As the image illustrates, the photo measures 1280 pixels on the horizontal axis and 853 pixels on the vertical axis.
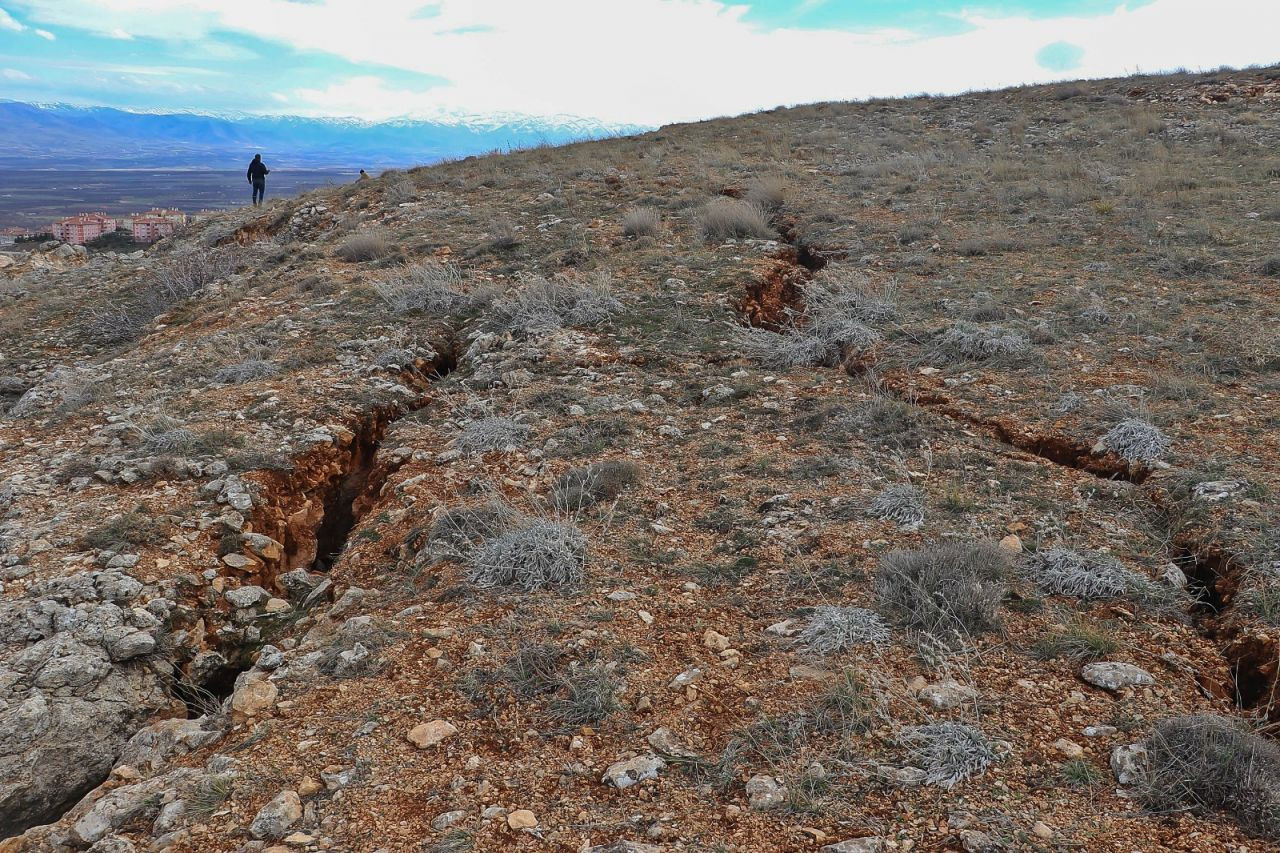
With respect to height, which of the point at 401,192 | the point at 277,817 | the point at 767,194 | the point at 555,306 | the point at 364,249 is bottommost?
the point at 277,817

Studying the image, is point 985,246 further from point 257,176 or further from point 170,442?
point 257,176

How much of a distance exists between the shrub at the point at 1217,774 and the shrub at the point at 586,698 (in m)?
1.79

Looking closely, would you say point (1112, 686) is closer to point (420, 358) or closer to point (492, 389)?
point (492, 389)

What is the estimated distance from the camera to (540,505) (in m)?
4.46

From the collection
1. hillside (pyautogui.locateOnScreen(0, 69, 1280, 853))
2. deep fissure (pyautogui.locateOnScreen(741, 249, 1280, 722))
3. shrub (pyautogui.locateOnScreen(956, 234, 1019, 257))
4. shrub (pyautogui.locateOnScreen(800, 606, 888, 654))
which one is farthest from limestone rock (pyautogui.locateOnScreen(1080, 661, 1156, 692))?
shrub (pyautogui.locateOnScreen(956, 234, 1019, 257))

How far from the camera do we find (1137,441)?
449cm

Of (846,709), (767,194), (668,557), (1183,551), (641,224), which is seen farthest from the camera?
(767,194)

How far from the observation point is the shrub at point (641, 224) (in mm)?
9766

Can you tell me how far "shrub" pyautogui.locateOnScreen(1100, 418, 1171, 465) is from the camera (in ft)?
14.4

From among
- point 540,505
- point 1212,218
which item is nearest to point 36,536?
point 540,505

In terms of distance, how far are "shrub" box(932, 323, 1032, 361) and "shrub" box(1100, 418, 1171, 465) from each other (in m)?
1.46

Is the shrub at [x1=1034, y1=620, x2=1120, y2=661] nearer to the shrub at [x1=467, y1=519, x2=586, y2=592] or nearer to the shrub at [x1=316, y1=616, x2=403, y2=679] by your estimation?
the shrub at [x1=467, y1=519, x2=586, y2=592]

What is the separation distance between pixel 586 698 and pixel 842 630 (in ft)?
3.60

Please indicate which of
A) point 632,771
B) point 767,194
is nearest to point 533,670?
point 632,771
